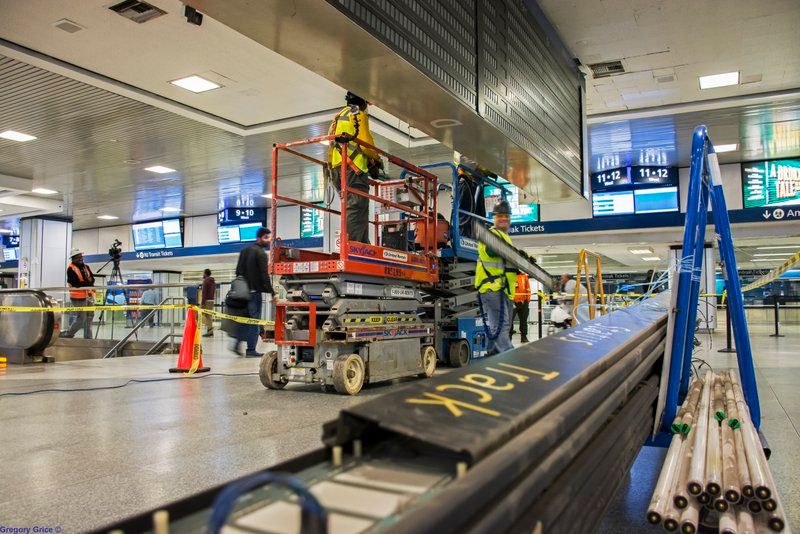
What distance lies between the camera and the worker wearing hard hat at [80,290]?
1102 cm

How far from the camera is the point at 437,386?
1332 millimetres

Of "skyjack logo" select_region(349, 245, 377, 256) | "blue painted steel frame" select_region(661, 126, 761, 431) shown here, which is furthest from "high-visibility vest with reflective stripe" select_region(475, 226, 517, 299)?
"blue painted steel frame" select_region(661, 126, 761, 431)

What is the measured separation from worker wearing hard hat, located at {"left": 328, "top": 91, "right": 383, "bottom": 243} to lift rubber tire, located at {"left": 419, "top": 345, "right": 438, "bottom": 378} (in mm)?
1516

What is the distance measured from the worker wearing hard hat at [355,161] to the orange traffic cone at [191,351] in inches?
105

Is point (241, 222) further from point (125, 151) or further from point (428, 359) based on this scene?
point (428, 359)

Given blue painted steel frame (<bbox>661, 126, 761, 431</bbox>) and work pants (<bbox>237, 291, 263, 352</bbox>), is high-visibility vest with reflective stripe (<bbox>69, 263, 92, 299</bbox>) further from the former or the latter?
blue painted steel frame (<bbox>661, 126, 761, 431</bbox>)

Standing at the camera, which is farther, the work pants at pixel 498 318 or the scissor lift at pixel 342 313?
the work pants at pixel 498 318

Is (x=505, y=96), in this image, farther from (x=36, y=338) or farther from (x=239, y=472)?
(x=36, y=338)

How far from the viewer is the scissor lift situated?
204 inches

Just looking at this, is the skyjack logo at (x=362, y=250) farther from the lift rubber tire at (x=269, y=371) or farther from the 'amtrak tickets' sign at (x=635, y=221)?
the 'amtrak tickets' sign at (x=635, y=221)

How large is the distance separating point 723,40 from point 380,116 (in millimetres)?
4961

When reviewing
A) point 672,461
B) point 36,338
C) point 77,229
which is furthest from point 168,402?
point 77,229

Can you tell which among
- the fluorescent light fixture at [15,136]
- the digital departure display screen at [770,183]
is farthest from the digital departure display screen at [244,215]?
the digital departure display screen at [770,183]

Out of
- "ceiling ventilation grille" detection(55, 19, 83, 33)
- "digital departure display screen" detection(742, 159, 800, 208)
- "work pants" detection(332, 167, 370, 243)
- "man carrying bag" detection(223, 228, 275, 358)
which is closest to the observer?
"work pants" detection(332, 167, 370, 243)
